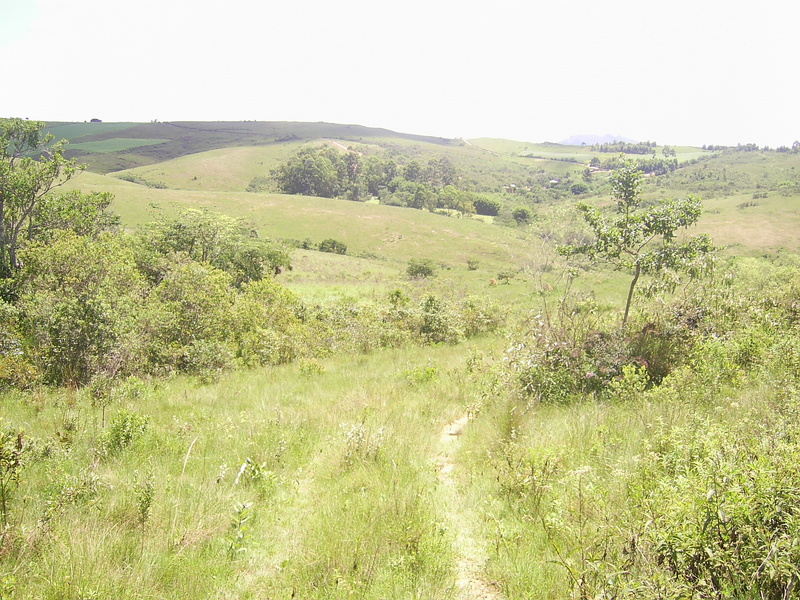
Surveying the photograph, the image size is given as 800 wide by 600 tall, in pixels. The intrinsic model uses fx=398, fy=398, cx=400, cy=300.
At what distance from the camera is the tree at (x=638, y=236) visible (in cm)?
802

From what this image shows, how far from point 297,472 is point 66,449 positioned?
274 cm

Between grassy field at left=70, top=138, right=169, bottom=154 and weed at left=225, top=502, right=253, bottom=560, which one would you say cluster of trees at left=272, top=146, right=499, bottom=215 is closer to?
grassy field at left=70, top=138, right=169, bottom=154

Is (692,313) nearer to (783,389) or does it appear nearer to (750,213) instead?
(783,389)

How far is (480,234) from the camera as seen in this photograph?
253ft

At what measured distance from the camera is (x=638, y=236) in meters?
8.27

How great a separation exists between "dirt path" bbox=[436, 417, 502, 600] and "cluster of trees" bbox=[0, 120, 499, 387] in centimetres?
748

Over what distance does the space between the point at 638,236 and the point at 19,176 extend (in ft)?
59.3

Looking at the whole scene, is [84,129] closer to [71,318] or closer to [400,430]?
[71,318]

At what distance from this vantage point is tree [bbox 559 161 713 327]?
8023 mm

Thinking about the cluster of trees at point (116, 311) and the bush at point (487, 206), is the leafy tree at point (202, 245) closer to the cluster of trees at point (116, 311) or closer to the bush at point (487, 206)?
the cluster of trees at point (116, 311)

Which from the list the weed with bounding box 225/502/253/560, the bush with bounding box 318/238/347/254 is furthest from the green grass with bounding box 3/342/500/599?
the bush with bounding box 318/238/347/254

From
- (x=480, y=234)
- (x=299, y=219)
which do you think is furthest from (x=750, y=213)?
(x=299, y=219)

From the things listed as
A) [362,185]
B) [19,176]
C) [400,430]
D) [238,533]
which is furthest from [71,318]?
[362,185]

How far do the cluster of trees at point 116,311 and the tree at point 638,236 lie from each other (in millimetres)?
8091
